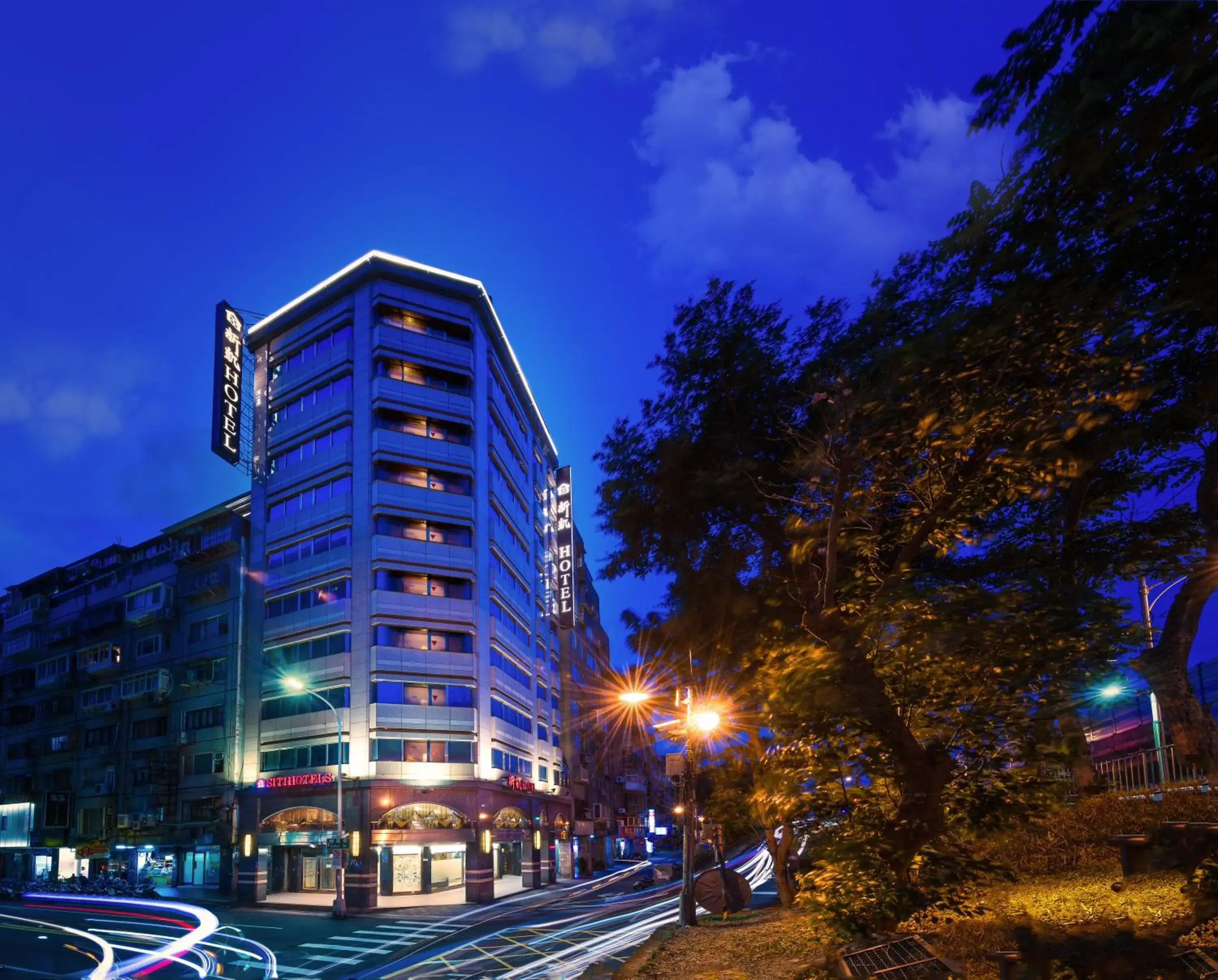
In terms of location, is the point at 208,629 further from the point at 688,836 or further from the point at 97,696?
the point at 688,836

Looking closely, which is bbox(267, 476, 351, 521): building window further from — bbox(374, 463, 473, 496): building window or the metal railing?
the metal railing

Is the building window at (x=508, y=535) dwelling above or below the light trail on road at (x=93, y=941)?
above

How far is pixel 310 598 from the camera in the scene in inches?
2004

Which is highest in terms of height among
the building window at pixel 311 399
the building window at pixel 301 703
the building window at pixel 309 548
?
the building window at pixel 311 399

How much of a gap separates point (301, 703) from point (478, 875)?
14.3 meters

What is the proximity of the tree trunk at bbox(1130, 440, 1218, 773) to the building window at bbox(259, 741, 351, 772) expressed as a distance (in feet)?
139

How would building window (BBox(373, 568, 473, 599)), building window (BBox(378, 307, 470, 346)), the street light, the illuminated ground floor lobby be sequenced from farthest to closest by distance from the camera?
building window (BBox(378, 307, 470, 346)) → building window (BBox(373, 568, 473, 599)) → the illuminated ground floor lobby → the street light

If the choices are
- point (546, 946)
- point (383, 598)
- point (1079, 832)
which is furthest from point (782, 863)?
point (383, 598)

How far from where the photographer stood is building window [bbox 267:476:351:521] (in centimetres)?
5075

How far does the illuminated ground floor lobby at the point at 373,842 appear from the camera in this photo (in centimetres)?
4466

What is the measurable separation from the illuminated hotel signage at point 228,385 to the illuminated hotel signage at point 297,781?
18.7 metres

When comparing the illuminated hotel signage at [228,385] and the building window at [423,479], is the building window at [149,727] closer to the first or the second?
the illuminated hotel signage at [228,385]

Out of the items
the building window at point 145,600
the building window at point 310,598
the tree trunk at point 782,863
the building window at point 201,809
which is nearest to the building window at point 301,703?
the building window at point 310,598

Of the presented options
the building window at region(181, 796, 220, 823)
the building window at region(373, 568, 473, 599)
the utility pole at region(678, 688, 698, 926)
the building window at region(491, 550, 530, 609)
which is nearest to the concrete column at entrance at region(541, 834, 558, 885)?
the building window at region(491, 550, 530, 609)
